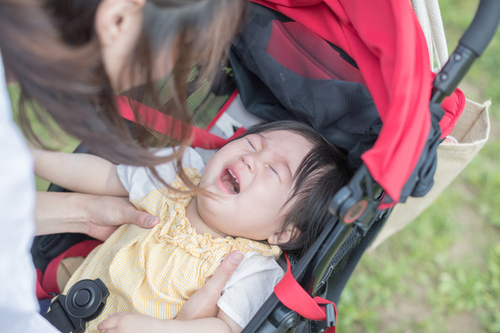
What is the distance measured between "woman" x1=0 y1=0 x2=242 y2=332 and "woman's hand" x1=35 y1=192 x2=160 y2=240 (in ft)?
1.30

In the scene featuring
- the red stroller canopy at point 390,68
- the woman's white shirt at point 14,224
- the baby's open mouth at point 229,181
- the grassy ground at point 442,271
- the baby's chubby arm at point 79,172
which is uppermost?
the red stroller canopy at point 390,68

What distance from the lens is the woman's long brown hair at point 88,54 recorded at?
63 centimetres

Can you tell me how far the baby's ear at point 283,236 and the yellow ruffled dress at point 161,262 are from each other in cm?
2

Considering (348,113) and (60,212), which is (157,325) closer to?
(60,212)

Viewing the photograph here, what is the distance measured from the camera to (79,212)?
120 centimetres

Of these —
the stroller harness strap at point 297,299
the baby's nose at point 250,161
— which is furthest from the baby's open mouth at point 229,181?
the stroller harness strap at point 297,299

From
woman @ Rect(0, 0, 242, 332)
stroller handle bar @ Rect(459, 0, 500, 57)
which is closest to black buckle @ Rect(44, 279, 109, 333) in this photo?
woman @ Rect(0, 0, 242, 332)

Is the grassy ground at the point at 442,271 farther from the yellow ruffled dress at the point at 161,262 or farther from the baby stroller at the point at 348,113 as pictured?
the yellow ruffled dress at the point at 161,262

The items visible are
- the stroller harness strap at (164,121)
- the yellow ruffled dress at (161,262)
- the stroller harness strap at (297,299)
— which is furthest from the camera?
the yellow ruffled dress at (161,262)

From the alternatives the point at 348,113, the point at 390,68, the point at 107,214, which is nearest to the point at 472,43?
the point at 390,68

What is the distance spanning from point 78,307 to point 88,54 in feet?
1.79

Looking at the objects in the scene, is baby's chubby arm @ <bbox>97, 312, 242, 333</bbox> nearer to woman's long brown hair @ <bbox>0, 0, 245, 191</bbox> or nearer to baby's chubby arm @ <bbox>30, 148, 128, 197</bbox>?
woman's long brown hair @ <bbox>0, 0, 245, 191</bbox>

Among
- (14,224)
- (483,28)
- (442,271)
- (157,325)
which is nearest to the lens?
(14,224)

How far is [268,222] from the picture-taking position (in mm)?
1086
